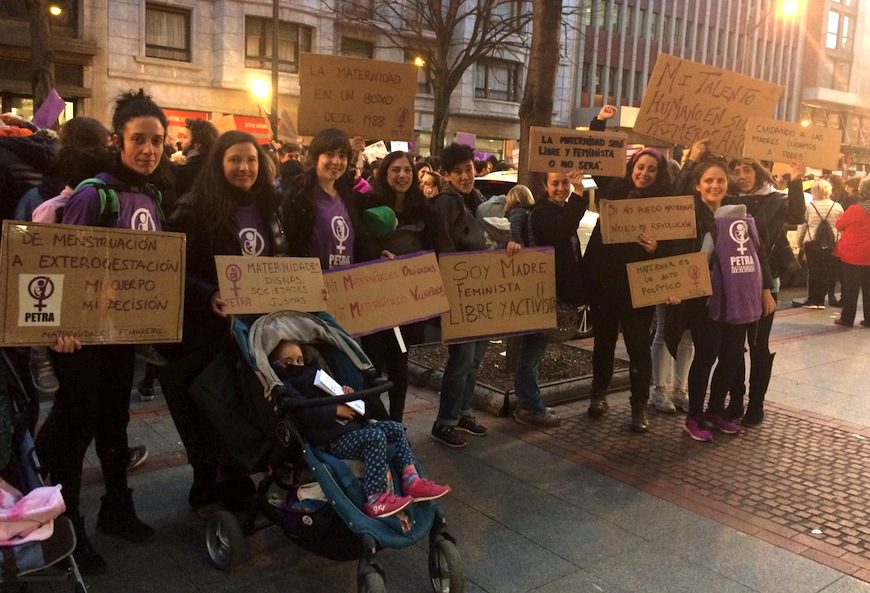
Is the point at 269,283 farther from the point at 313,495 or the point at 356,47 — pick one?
the point at 356,47

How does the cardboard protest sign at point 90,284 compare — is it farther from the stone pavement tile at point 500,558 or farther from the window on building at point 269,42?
the window on building at point 269,42

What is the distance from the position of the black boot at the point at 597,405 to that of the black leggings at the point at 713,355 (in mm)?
665

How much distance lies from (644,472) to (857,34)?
6352 cm

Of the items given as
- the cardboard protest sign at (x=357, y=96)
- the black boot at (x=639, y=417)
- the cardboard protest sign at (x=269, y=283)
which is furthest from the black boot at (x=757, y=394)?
the cardboard protest sign at (x=269, y=283)

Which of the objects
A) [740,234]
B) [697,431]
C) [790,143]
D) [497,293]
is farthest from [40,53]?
[697,431]

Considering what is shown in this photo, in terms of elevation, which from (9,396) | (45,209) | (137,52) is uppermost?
(137,52)

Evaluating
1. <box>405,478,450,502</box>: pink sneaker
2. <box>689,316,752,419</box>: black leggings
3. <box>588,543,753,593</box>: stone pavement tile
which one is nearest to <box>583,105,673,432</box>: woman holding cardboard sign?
<box>689,316,752,419</box>: black leggings

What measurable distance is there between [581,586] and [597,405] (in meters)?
2.58

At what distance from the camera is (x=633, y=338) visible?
5.46 metres

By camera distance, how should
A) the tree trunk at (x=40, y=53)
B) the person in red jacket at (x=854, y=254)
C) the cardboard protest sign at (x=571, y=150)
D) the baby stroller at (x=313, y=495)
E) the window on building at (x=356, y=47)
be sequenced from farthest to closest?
the window on building at (x=356, y=47) < the tree trunk at (x=40, y=53) < the person in red jacket at (x=854, y=254) < the cardboard protest sign at (x=571, y=150) < the baby stroller at (x=313, y=495)

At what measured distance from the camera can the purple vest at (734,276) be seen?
5.31 metres

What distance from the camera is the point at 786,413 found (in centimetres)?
625

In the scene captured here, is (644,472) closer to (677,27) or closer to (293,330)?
(293,330)

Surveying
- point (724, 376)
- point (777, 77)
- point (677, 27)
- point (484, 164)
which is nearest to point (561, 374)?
point (724, 376)
